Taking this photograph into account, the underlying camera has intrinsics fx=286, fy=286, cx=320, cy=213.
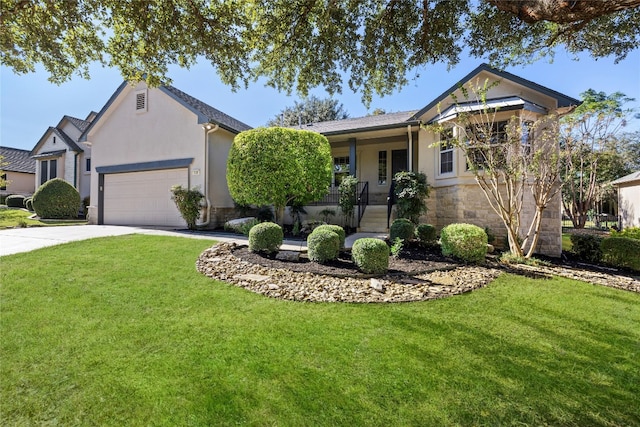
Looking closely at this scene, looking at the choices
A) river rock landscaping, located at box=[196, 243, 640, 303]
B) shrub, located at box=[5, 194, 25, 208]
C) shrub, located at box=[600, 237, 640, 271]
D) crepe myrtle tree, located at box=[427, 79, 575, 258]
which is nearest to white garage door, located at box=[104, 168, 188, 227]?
river rock landscaping, located at box=[196, 243, 640, 303]

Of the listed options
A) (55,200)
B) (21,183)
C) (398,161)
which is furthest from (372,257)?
(21,183)

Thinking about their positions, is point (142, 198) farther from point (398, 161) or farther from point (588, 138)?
point (588, 138)

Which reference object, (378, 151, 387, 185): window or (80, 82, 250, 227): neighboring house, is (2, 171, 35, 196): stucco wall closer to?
(80, 82, 250, 227): neighboring house

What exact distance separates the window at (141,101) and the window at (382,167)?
11273 mm

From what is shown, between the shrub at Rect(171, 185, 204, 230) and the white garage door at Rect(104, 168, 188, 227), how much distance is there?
854 mm

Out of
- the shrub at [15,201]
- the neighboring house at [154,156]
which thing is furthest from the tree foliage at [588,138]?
Result: the shrub at [15,201]

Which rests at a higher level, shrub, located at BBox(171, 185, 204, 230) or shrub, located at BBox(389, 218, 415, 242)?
shrub, located at BBox(171, 185, 204, 230)

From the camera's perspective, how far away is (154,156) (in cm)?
1289

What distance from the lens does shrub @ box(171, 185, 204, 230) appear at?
1135 centimetres

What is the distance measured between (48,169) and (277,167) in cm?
2091

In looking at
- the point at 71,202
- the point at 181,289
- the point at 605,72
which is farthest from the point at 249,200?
the point at 71,202

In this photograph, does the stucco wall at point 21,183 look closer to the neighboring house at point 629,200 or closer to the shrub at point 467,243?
the shrub at point 467,243

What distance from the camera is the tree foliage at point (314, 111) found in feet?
93.8

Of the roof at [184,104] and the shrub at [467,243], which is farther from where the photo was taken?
the roof at [184,104]
